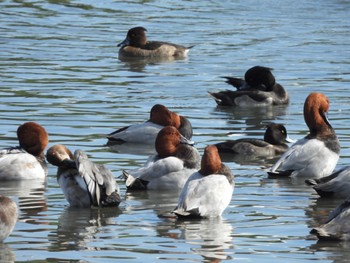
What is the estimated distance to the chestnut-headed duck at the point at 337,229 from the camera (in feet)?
35.1

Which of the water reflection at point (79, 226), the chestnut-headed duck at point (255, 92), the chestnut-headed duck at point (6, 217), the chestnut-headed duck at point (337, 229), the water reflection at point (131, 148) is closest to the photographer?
the chestnut-headed duck at point (6, 217)

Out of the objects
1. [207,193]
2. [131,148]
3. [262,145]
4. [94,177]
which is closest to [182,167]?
[94,177]

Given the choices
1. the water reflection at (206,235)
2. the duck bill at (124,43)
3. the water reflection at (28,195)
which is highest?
the duck bill at (124,43)

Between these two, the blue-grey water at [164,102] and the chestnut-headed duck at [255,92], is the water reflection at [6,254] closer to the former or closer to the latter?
the blue-grey water at [164,102]

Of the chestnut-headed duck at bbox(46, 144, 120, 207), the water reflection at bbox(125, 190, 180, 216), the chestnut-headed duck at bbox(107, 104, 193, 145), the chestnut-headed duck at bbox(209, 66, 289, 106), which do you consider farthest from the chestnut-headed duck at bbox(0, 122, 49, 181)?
the chestnut-headed duck at bbox(209, 66, 289, 106)

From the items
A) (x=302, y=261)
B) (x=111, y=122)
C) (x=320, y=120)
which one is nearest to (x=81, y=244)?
(x=302, y=261)

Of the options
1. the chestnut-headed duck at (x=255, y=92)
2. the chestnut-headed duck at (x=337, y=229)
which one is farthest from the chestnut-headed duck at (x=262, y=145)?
the chestnut-headed duck at (x=337, y=229)

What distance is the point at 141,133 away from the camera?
657 inches

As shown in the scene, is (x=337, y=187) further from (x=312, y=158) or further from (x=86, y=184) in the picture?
(x=86, y=184)

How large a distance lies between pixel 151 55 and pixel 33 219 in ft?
51.0

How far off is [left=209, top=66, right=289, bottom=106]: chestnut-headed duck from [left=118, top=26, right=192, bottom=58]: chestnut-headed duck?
5323mm

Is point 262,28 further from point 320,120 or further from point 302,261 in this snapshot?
point 302,261

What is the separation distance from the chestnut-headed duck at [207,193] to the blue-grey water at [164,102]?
139mm

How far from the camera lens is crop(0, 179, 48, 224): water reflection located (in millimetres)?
12289
